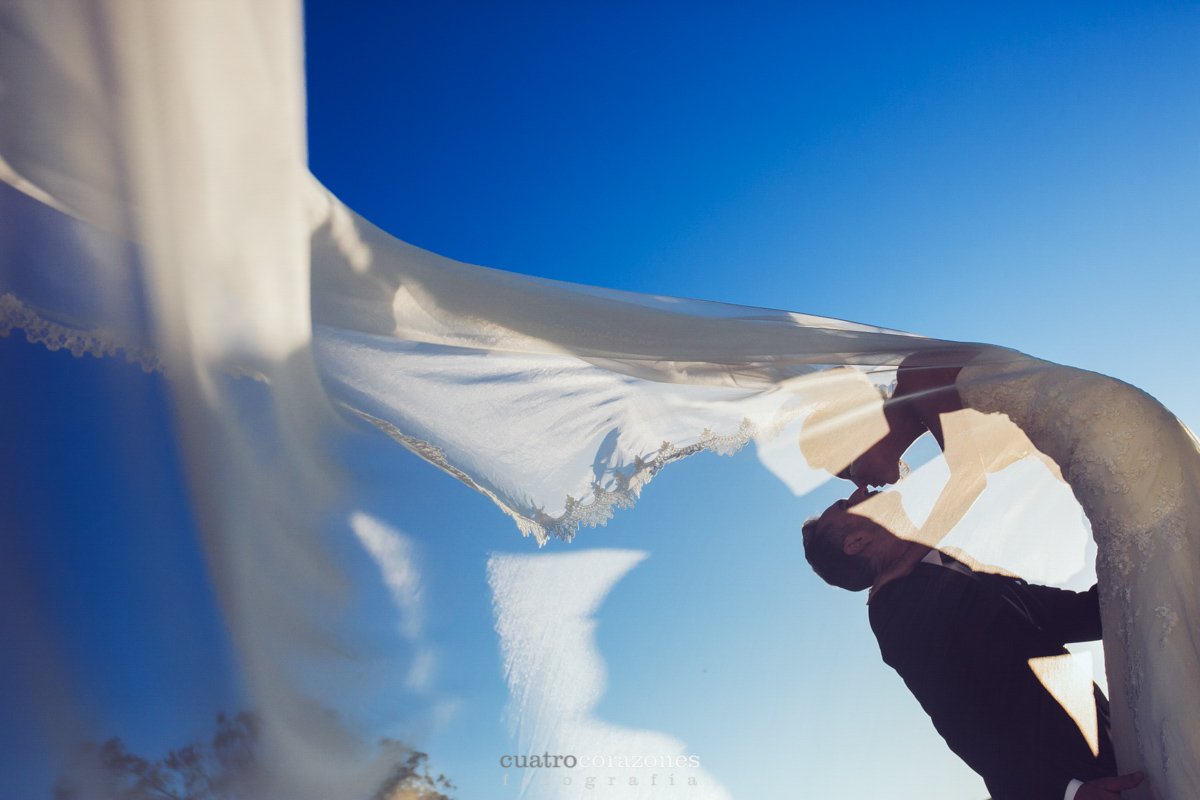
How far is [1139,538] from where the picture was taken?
138 centimetres

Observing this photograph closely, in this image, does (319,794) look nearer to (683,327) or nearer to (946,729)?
(683,327)

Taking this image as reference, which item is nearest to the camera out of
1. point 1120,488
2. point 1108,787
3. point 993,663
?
point 1108,787

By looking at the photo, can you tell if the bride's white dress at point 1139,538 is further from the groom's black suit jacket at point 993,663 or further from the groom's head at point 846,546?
the groom's head at point 846,546

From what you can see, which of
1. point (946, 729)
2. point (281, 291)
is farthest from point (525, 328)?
point (946, 729)

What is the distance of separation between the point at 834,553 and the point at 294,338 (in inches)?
49.3

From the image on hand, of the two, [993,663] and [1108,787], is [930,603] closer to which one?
[993,663]

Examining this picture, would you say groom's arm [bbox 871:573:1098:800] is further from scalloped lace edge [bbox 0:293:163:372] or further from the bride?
scalloped lace edge [bbox 0:293:163:372]

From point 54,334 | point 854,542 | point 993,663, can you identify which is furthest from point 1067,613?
point 54,334

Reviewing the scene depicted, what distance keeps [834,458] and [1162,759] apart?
30.7 inches

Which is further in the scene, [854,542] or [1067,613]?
[854,542]

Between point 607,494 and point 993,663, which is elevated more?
point 607,494

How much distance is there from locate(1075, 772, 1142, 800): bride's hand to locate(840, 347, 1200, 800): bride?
18 mm

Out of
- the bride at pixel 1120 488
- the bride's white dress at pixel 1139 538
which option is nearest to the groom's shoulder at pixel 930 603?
the bride at pixel 1120 488

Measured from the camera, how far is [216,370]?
4.49ft
